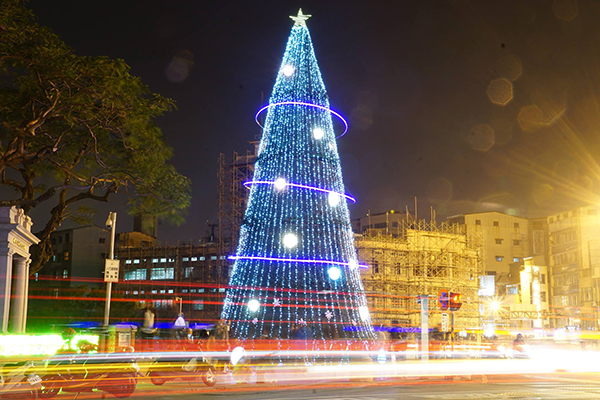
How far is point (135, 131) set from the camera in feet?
68.0

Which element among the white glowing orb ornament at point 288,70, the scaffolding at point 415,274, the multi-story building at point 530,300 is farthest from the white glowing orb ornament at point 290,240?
the multi-story building at point 530,300

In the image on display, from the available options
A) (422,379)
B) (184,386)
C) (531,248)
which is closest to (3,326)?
(184,386)

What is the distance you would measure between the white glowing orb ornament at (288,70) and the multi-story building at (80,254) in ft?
194

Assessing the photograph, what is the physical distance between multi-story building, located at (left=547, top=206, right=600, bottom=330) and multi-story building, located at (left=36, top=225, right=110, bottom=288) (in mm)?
53618

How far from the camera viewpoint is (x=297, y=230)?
2391 centimetres

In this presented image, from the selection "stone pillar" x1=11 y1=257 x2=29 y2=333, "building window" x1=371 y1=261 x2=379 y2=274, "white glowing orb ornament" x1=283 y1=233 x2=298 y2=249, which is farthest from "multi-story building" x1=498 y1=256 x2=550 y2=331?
"stone pillar" x1=11 y1=257 x2=29 y2=333

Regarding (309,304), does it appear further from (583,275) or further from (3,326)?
(583,275)

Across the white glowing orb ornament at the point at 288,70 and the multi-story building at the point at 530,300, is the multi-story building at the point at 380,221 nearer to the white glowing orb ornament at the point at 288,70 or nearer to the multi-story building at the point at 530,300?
the multi-story building at the point at 530,300

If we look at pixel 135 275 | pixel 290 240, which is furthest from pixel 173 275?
pixel 290 240

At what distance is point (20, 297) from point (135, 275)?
58337mm

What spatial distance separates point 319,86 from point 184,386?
13567mm

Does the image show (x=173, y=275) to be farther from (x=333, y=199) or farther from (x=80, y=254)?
(x=333, y=199)

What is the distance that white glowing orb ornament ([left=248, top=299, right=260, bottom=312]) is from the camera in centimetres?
2319

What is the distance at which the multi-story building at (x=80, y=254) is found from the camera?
78.2 meters
